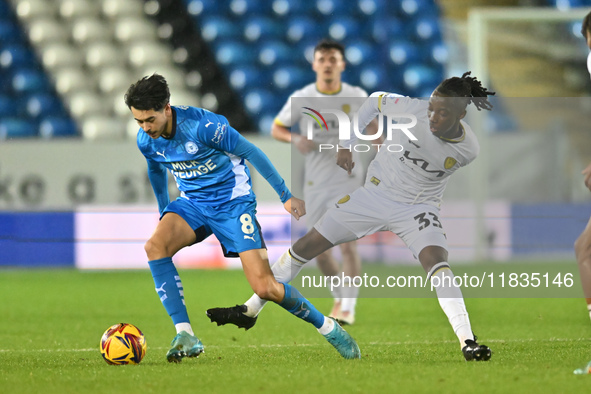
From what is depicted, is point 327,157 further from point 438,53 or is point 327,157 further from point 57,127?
point 438,53

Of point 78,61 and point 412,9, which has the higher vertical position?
point 412,9

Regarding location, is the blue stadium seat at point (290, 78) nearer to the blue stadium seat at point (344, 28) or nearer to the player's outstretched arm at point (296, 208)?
the blue stadium seat at point (344, 28)

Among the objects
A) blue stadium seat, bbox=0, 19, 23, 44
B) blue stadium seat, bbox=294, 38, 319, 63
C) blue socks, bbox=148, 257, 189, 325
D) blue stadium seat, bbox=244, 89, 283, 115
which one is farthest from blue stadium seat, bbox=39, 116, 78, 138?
blue socks, bbox=148, 257, 189, 325

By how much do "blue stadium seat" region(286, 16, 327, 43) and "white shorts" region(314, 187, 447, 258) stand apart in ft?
37.1

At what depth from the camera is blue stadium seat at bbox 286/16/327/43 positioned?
1653 cm

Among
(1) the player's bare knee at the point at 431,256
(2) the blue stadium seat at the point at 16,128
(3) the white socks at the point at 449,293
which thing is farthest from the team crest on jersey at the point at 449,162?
(2) the blue stadium seat at the point at 16,128

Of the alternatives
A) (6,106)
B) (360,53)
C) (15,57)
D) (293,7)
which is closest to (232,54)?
(293,7)

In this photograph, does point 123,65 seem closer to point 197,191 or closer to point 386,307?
point 386,307

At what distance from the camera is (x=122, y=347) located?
5.00m

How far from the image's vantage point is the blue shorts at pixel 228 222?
5266 millimetres

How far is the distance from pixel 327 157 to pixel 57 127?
871 cm

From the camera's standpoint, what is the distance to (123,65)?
55.4ft

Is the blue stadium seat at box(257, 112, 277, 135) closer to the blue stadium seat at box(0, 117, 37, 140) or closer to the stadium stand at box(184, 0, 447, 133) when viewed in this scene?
the stadium stand at box(184, 0, 447, 133)

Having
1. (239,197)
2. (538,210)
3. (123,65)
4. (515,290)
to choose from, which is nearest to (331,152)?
(239,197)
